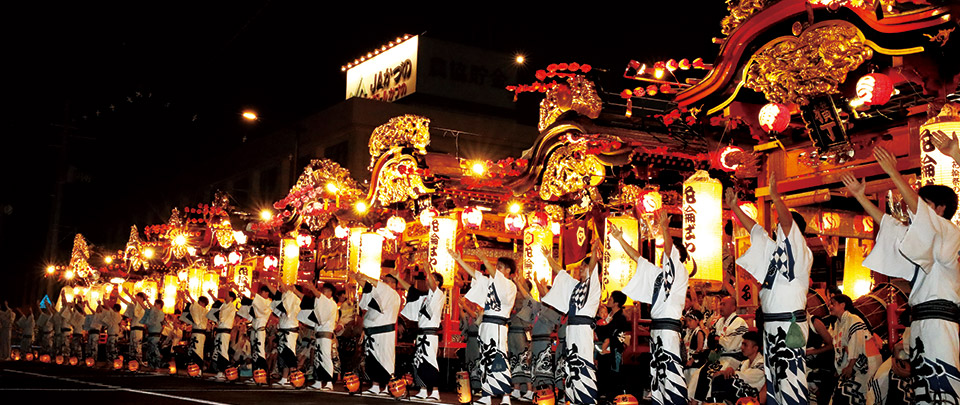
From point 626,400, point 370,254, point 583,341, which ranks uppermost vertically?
point 370,254

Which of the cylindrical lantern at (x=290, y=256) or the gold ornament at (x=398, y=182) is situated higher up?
the gold ornament at (x=398, y=182)

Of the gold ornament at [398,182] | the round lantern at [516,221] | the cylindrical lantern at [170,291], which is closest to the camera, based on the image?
the round lantern at [516,221]

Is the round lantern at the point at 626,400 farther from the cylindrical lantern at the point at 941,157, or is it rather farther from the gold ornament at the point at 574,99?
the gold ornament at the point at 574,99

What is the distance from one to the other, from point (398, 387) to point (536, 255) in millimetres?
4473

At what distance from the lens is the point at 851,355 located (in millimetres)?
9391

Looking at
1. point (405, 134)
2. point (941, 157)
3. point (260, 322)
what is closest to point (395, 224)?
point (405, 134)

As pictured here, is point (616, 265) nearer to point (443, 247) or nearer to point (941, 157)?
point (443, 247)

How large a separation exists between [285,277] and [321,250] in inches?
85.3

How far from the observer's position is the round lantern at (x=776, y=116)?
10.8 meters

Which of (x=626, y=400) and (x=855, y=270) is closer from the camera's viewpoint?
(x=626, y=400)

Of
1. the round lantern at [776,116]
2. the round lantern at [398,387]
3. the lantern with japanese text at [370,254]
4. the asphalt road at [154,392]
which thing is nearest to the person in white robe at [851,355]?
the round lantern at [776,116]

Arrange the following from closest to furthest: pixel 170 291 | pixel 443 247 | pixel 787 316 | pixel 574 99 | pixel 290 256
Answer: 1. pixel 787 316
2. pixel 574 99
3. pixel 443 247
4. pixel 290 256
5. pixel 170 291

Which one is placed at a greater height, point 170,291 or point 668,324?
point 170,291

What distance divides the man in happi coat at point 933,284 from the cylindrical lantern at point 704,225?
4.84 metres
